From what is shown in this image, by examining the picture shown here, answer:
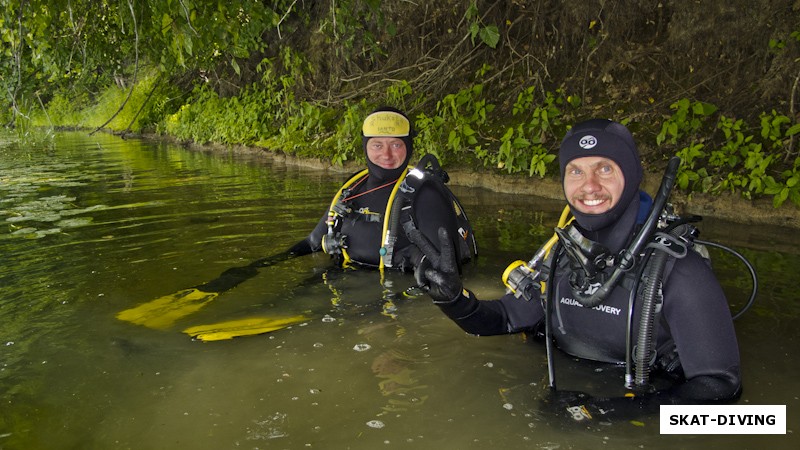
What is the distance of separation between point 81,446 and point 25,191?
9.64m

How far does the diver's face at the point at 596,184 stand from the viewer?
9.14ft

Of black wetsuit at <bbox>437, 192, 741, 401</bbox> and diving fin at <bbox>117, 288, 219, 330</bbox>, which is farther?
diving fin at <bbox>117, 288, 219, 330</bbox>

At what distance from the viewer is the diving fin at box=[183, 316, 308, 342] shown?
3996mm

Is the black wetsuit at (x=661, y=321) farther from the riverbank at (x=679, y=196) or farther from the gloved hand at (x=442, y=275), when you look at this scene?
the riverbank at (x=679, y=196)

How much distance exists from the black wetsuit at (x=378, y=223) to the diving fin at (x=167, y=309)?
0.99m

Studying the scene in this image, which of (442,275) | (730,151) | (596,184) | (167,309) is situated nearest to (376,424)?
(442,275)

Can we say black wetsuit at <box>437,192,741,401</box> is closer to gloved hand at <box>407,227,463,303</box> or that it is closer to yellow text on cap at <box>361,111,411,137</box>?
gloved hand at <box>407,227,463,303</box>

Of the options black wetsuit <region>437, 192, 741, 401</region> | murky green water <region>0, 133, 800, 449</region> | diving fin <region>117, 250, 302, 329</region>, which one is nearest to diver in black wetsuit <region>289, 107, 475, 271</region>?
murky green water <region>0, 133, 800, 449</region>

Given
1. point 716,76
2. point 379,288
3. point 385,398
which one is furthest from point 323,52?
point 385,398

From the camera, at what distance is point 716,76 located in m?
8.03

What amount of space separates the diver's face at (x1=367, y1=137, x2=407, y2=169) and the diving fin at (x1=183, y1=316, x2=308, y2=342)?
58.4 inches

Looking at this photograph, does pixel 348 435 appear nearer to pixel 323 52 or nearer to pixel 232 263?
pixel 232 263

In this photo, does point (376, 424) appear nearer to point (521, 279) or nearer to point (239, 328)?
point (521, 279)

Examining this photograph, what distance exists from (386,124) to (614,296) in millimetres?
2663
